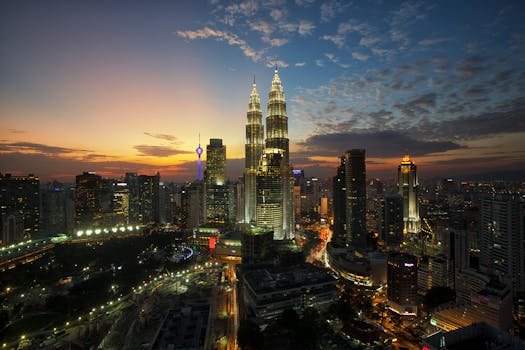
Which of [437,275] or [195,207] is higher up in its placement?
[195,207]

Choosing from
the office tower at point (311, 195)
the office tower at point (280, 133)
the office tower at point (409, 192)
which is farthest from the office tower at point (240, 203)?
the office tower at point (409, 192)

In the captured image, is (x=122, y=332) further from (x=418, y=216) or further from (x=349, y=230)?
(x=418, y=216)

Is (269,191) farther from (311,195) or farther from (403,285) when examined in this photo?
(311,195)

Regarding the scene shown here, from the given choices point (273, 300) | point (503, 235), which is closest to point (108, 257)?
point (273, 300)

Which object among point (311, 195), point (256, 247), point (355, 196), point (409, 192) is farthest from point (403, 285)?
point (311, 195)

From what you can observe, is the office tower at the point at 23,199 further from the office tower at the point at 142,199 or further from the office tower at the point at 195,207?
the office tower at the point at 195,207

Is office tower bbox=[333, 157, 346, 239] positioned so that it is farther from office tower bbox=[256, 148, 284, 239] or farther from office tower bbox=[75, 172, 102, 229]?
office tower bbox=[75, 172, 102, 229]
